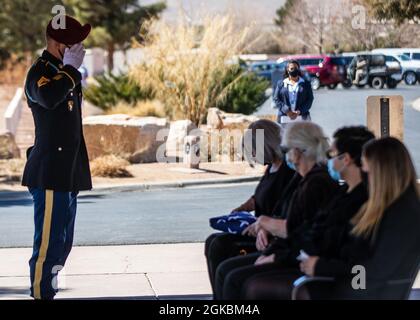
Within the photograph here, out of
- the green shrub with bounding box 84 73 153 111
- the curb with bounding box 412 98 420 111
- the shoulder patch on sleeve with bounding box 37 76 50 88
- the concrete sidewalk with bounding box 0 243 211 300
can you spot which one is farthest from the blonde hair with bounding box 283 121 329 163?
the curb with bounding box 412 98 420 111

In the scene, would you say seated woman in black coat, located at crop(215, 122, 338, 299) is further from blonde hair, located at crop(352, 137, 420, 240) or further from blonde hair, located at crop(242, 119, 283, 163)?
blonde hair, located at crop(352, 137, 420, 240)

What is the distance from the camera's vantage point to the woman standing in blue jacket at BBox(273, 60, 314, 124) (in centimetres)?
1538

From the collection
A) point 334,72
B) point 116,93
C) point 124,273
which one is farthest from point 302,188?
point 334,72

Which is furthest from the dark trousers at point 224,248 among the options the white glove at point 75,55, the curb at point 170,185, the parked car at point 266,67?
the parked car at point 266,67

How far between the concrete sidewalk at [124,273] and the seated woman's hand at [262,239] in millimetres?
1421

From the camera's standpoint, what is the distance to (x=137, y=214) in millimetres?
13586

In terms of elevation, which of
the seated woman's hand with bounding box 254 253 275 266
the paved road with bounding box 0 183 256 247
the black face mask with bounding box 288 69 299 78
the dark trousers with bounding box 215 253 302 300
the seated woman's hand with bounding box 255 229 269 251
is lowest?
the paved road with bounding box 0 183 256 247

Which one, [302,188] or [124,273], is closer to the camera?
[302,188]

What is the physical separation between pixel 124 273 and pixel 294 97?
7.21 metres

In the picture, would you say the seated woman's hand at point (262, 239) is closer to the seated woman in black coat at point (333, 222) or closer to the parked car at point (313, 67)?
the seated woman in black coat at point (333, 222)

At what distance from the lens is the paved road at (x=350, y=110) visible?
25783mm

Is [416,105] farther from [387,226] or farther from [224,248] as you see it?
[387,226]

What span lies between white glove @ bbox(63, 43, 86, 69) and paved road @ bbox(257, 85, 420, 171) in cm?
1337
